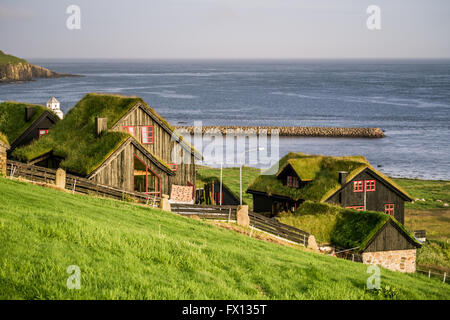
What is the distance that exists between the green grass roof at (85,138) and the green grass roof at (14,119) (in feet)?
23.3

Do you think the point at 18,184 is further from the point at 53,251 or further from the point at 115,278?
the point at 115,278

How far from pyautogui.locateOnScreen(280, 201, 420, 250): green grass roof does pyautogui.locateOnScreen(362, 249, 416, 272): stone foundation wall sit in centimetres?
100

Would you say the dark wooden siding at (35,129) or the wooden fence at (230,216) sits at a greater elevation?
the dark wooden siding at (35,129)

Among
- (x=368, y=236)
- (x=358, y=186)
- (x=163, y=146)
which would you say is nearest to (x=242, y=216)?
(x=368, y=236)

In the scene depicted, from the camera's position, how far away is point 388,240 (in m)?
36.8

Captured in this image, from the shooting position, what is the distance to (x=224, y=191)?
56812mm

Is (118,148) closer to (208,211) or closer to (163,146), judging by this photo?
(163,146)

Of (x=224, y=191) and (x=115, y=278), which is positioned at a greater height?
(x=115, y=278)

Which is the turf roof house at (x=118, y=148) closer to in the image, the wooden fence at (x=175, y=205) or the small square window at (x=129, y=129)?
the small square window at (x=129, y=129)

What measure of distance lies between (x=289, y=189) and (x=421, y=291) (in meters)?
26.7

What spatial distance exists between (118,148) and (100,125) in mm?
3212

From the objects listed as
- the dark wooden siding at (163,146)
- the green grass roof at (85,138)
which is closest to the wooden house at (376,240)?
the dark wooden siding at (163,146)

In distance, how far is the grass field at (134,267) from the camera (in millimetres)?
13188
